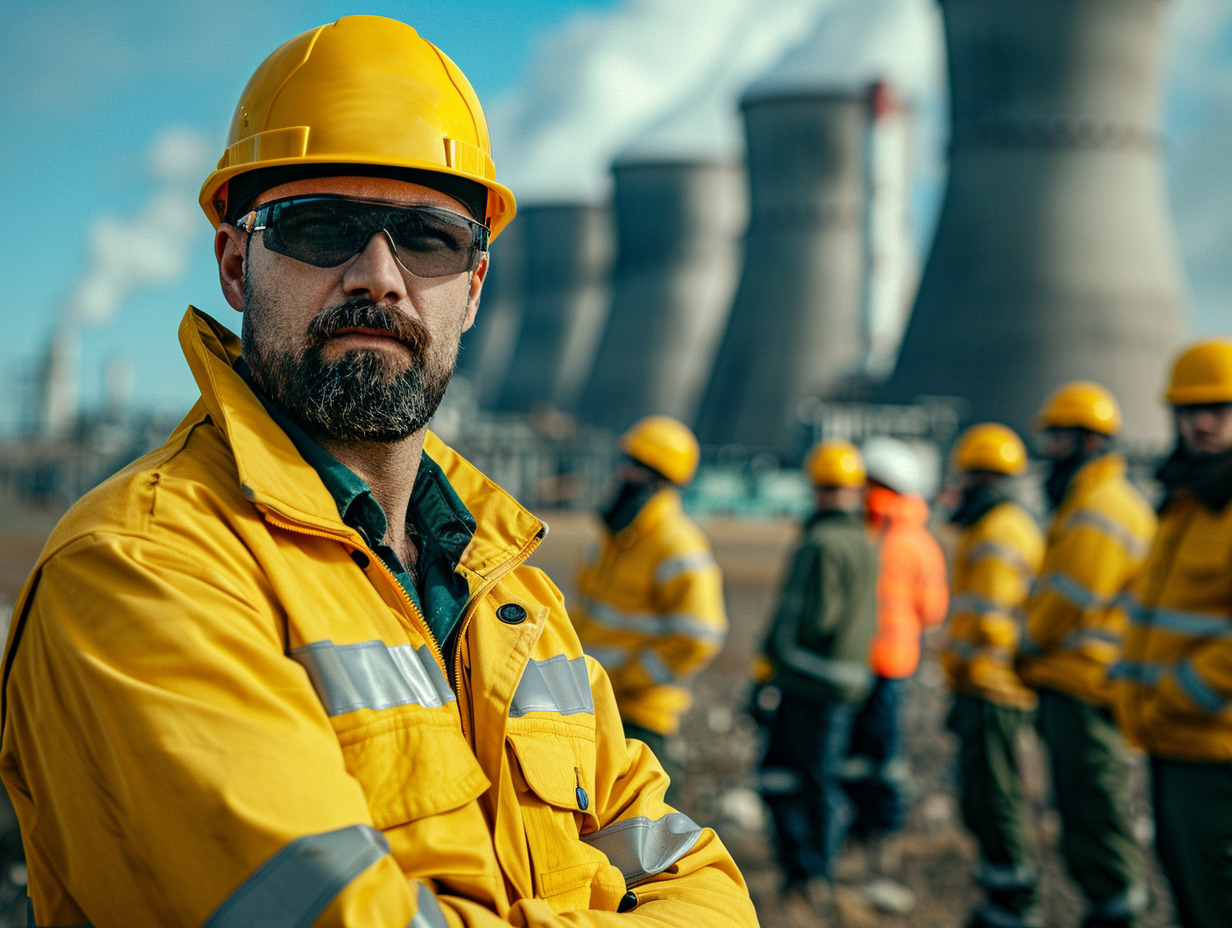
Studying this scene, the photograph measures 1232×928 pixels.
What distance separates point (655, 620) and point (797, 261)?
17643 millimetres

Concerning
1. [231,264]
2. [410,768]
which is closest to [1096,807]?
[410,768]

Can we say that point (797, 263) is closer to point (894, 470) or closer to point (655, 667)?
point (894, 470)

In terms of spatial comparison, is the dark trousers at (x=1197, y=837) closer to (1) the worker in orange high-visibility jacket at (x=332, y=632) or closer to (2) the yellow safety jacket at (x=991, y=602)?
(2) the yellow safety jacket at (x=991, y=602)

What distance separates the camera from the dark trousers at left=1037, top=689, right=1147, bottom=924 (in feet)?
10.7

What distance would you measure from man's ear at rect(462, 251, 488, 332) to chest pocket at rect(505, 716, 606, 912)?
47 centimetres

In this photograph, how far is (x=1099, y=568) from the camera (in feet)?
11.6

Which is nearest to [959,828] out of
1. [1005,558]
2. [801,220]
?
[1005,558]

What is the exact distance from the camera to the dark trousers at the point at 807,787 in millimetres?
3996

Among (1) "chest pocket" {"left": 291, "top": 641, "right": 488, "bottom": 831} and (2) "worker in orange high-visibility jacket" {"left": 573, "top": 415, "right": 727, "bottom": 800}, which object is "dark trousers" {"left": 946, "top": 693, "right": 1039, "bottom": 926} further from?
(1) "chest pocket" {"left": 291, "top": 641, "right": 488, "bottom": 831}

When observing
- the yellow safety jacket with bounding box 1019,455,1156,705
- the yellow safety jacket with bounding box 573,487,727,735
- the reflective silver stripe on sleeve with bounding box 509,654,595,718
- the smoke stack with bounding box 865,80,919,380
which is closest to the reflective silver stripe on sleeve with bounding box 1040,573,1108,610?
the yellow safety jacket with bounding box 1019,455,1156,705

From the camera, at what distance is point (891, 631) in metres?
4.73

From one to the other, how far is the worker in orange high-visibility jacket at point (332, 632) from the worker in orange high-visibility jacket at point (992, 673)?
2.85 meters

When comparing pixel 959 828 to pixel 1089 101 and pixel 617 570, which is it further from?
pixel 1089 101

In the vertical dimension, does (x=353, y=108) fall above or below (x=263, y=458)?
above
